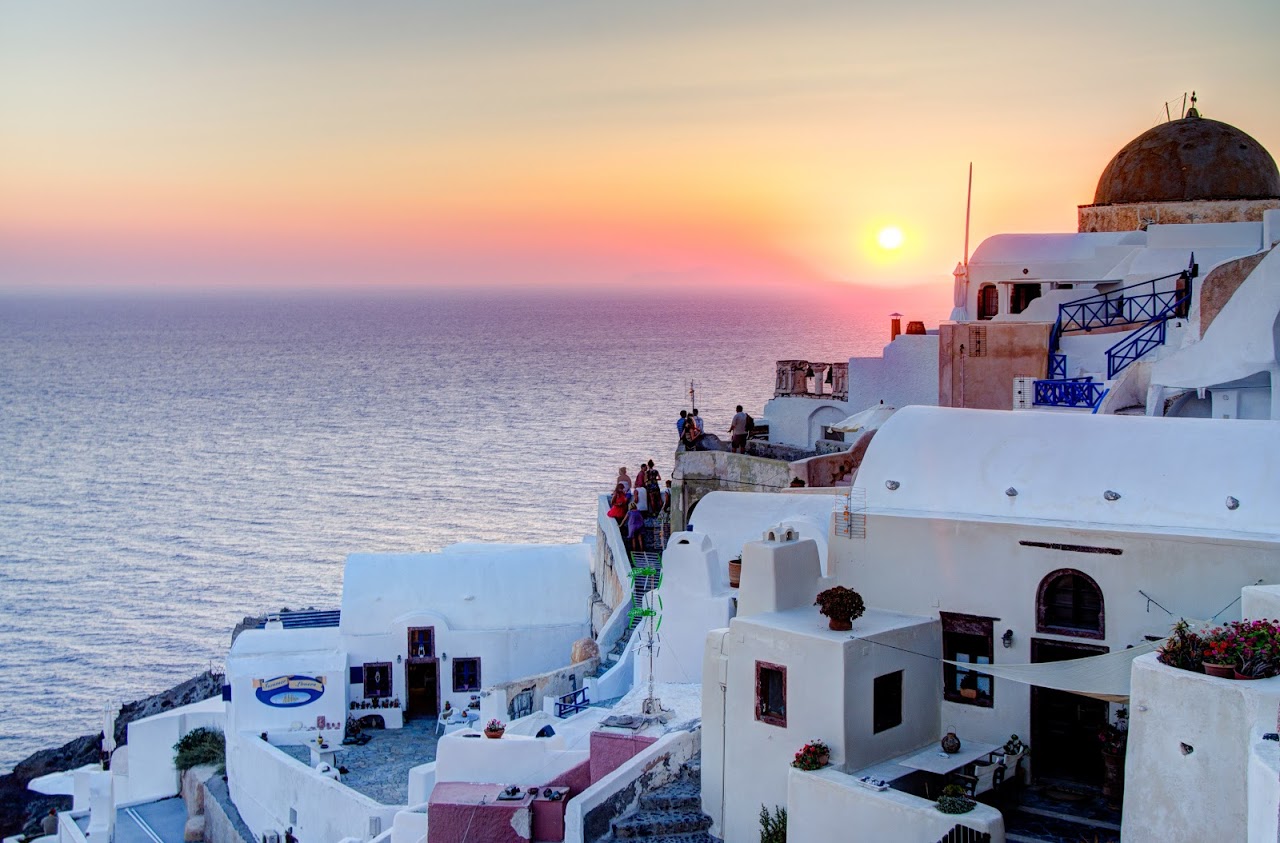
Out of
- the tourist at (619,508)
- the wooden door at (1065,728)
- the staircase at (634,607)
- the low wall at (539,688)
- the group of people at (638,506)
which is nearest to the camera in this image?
the wooden door at (1065,728)

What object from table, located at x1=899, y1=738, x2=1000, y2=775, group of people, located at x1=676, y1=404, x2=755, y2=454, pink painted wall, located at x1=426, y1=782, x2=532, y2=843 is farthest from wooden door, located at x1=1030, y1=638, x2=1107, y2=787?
group of people, located at x1=676, y1=404, x2=755, y2=454

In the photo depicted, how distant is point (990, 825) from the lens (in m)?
12.9

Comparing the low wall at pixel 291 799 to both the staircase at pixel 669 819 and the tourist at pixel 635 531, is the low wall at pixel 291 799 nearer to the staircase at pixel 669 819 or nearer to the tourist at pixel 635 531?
the staircase at pixel 669 819

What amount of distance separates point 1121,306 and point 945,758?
1417cm

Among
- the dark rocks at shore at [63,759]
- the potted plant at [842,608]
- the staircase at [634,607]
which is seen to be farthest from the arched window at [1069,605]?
the dark rocks at shore at [63,759]

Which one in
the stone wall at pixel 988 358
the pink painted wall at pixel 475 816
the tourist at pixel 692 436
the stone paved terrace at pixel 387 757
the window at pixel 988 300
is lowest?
the stone paved terrace at pixel 387 757

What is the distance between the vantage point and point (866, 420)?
29094 mm

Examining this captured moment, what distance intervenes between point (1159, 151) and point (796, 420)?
9883 millimetres

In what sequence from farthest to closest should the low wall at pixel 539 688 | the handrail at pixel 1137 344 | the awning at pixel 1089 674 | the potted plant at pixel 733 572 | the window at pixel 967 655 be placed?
the handrail at pixel 1137 344 → the low wall at pixel 539 688 → the potted plant at pixel 733 572 → the window at pixel 967 655 → the awning at pixel 1089 674

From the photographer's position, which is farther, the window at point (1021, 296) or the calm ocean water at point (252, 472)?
the calm ocean water at point (252, 472)

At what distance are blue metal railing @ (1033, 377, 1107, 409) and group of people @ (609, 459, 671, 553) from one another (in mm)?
8685

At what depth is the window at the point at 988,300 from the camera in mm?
31105

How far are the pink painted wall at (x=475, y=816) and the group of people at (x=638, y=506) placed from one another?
11.0 m

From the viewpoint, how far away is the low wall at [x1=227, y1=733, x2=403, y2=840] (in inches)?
868
